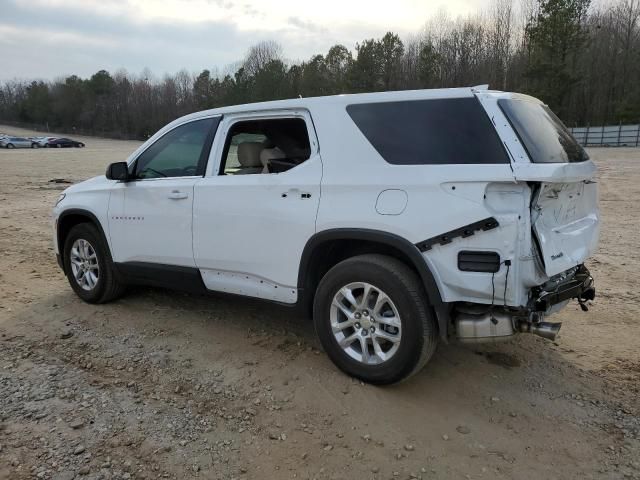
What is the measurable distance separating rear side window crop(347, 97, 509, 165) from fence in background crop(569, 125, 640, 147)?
155 feet

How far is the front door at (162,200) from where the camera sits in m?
4.54

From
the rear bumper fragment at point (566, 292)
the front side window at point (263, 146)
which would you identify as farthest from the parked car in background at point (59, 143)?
the rear bumper fragment at point (566, 292)

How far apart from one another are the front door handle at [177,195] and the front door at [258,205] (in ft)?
0.54

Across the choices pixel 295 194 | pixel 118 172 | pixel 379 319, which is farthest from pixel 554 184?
pixel 118 172

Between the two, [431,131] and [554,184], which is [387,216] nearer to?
[431,131]

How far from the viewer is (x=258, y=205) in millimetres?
4023

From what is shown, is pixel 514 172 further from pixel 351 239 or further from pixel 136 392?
pixel 136 392

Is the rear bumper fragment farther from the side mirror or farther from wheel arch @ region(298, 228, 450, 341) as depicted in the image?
the side mirror

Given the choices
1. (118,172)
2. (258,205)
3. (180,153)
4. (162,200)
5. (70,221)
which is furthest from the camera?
(70,221)

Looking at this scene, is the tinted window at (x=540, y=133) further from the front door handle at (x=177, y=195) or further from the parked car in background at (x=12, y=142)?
the parked car in background at (x=12, y=142)

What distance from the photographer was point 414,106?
3543mm

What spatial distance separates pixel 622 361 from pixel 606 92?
64044 millimetres

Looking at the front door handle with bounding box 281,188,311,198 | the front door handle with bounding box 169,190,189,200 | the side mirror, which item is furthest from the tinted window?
the side mirror

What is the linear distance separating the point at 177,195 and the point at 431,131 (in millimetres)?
2267
